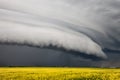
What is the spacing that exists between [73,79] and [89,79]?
7.83 ft

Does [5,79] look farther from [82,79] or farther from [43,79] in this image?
[82,79]

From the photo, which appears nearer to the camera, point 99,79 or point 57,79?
point 57,79

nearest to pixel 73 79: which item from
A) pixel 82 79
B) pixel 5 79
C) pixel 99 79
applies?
pixel 82 79

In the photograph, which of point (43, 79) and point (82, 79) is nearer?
point (43, 79)

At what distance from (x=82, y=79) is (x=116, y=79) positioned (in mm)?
4244

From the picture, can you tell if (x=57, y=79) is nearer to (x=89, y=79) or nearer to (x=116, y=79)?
(x=89, y=79)

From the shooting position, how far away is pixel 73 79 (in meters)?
28.4

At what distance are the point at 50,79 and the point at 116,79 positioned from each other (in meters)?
8.40

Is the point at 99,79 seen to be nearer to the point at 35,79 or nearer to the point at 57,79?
the point at 57,79

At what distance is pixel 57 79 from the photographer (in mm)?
26844

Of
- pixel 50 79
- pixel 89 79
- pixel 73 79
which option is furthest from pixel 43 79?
pixel 89 79

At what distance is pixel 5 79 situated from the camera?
2742 cm

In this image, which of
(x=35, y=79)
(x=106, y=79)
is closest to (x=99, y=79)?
(x=106, y=79)

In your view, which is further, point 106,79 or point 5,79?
point 106,79
